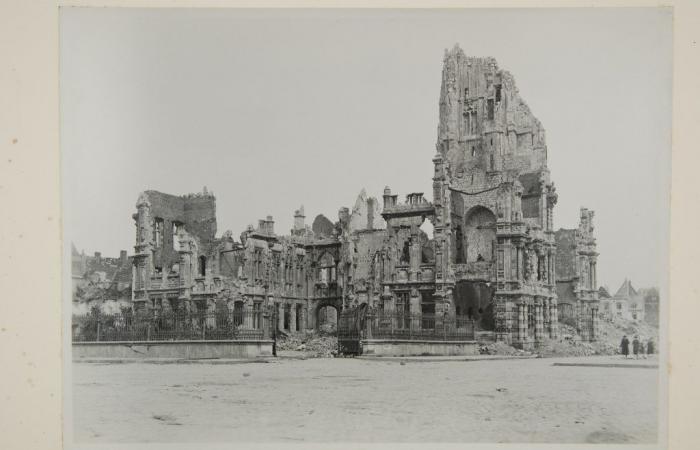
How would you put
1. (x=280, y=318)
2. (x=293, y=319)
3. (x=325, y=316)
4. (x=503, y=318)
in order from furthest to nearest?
(x=325, y=316) → (x=293, y=319) → (x=280, y=318) → (x=503, y=318)

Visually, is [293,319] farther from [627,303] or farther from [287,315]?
[627,303]

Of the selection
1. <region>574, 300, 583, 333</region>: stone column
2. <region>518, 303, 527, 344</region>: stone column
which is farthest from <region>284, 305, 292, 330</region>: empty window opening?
<region>574, 300, 583, 333</region>: stone column

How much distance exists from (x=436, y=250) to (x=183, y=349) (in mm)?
8787

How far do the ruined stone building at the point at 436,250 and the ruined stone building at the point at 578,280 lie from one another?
0.21 ft

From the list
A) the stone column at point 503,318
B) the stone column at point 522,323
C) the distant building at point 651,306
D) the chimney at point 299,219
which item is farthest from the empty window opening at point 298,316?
the distant building at point 651,306

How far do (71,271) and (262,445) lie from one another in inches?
171

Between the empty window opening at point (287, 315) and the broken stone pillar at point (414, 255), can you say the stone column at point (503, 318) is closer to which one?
the broken stone pillar at point (414, 255)

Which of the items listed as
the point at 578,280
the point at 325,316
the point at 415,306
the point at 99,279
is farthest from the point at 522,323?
the point at 99,279

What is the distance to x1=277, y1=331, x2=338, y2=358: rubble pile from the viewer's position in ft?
80.6

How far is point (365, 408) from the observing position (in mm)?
15172

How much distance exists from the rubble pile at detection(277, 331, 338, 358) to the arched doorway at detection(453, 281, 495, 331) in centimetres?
377

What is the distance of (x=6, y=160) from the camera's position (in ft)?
47.8

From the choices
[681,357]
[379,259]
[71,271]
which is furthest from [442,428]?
[379,259]

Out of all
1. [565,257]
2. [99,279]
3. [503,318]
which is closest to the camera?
[99,279]
